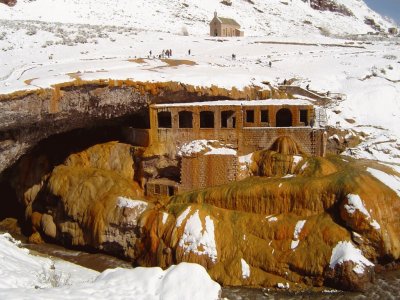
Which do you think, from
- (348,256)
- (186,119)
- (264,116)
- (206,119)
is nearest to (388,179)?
(348,256)

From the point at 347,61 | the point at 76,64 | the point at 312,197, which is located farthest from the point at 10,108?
the point at 347,61

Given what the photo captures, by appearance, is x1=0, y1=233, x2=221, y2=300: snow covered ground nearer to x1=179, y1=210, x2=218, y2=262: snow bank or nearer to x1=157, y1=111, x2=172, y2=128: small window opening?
x1=179, y1=210, x2=218, y2=262: snow bank

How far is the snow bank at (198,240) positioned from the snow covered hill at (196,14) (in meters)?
47.1

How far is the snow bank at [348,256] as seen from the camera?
69.6 feet

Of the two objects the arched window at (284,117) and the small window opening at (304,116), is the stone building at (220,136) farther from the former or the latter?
the arched window at (284,117)

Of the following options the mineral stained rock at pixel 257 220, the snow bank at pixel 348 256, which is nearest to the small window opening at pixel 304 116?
the mineral stained rock at pixel 257 220

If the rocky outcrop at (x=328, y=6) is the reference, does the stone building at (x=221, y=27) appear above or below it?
below

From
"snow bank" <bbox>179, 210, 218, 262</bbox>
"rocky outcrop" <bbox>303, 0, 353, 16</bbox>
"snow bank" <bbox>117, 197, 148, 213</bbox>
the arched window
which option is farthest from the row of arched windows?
"rocky outcrop" <bbox>303, 0, 353, 16</bbox>

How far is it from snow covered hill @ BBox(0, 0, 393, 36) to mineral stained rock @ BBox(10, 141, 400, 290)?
42934 mm

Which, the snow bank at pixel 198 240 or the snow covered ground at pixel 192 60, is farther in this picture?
the snow covered ground at pixel 192 60

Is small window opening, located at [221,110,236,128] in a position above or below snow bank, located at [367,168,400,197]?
above

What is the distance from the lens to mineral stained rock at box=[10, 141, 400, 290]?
22109mm

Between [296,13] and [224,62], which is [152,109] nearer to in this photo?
[224,62]

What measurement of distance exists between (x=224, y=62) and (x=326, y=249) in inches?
894
